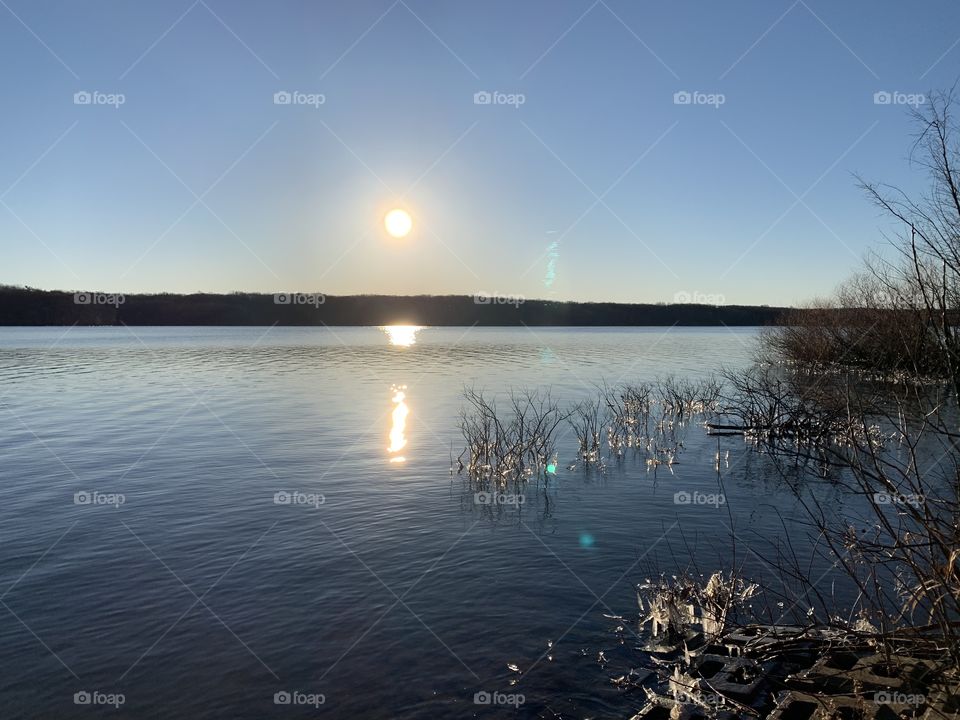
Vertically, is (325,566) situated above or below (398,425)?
below

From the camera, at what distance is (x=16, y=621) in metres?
10.3

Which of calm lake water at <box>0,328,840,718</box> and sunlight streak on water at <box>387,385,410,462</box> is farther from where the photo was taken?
sunlight streak on water at <box>387,385,410,462</box>

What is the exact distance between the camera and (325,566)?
41.4 feet

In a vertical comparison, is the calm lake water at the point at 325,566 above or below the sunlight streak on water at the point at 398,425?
below

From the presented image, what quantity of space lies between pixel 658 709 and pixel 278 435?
2179 centimetres

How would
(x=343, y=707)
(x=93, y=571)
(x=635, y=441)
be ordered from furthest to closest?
(x=635, y=441) → (x=93, y=571) → (x=343, y=707)

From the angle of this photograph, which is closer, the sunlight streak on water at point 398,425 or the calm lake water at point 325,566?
the calm lake water at point 325,566

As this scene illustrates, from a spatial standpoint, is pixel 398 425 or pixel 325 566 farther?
pixel 398 425

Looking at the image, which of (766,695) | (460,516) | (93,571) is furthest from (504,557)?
(93,571)

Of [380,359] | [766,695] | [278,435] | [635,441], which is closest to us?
[766,695]

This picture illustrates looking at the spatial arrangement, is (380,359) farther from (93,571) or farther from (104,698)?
(104,698)

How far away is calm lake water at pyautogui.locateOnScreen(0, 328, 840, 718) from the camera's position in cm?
848

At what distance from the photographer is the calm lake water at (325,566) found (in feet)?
27.8

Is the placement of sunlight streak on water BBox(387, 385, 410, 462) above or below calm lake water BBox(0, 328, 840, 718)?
above
